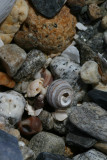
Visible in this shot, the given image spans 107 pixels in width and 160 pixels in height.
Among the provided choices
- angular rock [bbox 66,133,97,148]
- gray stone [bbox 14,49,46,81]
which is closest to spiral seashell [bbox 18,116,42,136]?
angular rock [bbox 66,133,97,148]

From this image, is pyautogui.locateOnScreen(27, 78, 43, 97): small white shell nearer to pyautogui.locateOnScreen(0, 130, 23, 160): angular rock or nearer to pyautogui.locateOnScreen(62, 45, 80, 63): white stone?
pyautogui.locateOnScreen(62, 45, 80, 63): white stone

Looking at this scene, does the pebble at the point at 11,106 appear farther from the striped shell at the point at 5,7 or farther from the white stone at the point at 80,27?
the white stone at the point at 80,27

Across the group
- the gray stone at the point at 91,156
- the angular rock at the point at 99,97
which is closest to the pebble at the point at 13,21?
the angular rock at the point at 99,97

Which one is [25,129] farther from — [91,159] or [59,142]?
[91,159]

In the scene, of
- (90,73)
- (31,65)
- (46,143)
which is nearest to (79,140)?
(46,143)

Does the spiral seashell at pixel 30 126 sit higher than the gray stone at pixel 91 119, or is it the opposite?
the gray stone at pixel 91 119

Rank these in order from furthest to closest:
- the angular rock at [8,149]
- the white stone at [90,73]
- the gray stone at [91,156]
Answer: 1. the white stone at [90,73]
2. the gray stone at [91,156]
3. the angular rock at [8,149]

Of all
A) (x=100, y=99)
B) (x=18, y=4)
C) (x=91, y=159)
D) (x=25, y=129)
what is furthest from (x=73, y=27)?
(x=91, y=159)
